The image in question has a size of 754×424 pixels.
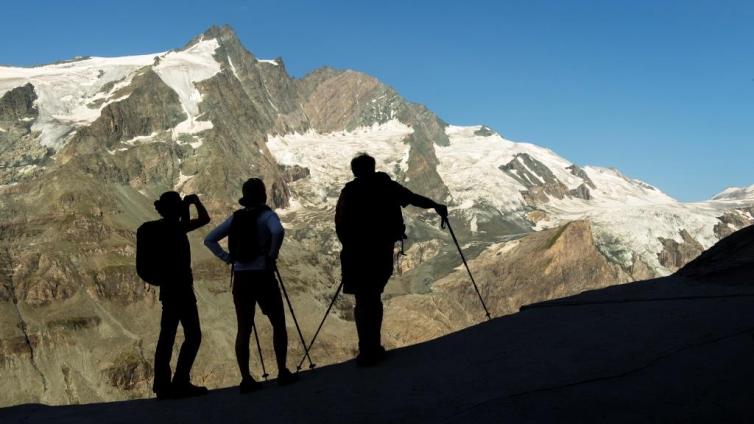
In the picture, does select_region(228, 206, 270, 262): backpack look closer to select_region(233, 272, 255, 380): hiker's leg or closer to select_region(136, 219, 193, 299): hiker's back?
select_region(233, 272, 255, 380): hiker's leg

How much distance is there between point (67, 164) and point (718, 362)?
17372 centimetres

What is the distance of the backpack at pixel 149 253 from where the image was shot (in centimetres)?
→ 966

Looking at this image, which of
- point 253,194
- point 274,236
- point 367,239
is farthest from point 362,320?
point 253,194

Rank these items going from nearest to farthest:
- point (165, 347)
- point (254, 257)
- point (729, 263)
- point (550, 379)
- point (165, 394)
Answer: point (550, 379), point (254, 257), point (165, 394), point (165, 347), point (729, 263)

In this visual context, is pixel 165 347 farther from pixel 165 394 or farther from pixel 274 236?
pixel 274 236

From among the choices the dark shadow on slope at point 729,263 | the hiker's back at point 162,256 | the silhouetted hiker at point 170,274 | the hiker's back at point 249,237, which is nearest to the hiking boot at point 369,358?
the hiker's back at point 249,237

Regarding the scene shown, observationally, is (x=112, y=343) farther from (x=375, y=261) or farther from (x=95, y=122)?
(x=375, y=261)

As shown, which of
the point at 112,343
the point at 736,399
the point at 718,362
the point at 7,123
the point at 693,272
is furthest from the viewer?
the point at 7,123

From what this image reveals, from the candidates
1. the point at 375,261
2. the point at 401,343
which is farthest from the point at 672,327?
the point at 401,343

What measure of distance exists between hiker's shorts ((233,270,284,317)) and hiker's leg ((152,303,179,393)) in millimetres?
831

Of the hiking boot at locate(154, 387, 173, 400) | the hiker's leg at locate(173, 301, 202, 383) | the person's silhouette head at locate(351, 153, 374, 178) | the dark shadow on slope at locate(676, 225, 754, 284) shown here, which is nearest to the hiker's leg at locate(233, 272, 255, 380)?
the hiker's leg at locate(173, 301, 202, 383)

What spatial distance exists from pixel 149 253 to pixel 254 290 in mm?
1349

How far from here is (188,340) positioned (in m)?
10.1

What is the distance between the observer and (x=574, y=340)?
28.4ft
